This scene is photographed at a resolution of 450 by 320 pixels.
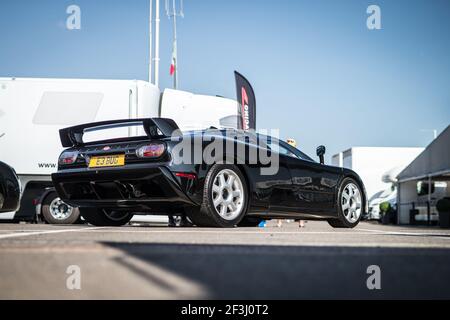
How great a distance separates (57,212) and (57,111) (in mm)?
2075

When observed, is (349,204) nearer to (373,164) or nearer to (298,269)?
(298,269)

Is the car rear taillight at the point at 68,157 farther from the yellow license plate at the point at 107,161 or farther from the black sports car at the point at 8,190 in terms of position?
the black sports car at the point at 8,190

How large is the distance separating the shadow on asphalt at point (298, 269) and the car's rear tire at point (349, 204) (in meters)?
4.44

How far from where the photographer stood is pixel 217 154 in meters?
5.27

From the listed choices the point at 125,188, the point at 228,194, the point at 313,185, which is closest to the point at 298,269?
the point at 228,194

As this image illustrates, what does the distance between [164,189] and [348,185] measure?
310 centimetres

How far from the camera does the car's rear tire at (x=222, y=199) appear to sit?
5.12 m

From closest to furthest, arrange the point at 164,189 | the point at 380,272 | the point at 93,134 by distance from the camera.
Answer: the point at 380,272
the point at 164,189
the point at 93,134

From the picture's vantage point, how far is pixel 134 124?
5133 mm

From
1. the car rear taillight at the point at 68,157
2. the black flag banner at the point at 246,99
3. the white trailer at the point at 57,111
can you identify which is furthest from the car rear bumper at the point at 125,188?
the black flag banner at the point at 246,99

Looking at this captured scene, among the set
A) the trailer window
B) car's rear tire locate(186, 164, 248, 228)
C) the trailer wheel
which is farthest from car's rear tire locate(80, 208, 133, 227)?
the trailer window

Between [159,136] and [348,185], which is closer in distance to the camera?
[159,136]
